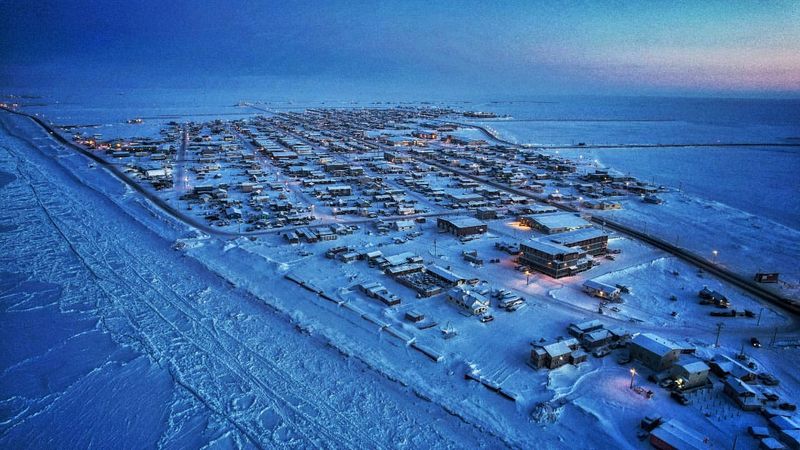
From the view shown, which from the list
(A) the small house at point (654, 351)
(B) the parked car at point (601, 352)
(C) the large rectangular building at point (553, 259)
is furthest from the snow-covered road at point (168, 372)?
(C) the large rectangular building at point (553, 259)

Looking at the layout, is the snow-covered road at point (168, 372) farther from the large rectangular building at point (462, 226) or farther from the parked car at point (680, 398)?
the large rectangular building at point (462, 226)

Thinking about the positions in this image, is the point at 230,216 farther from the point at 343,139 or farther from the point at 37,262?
the point at 343,139

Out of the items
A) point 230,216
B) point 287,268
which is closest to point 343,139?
point 230,216

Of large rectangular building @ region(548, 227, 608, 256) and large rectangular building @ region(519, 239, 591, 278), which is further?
large rectangular building @ region(548, 227, 608, 256)

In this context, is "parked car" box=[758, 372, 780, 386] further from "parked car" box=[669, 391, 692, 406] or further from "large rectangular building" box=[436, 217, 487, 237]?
"large rectangular building" box=[436, 217, 487, 237]

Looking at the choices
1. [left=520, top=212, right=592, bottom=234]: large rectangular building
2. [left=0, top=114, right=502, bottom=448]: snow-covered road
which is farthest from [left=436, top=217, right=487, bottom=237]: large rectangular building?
[left=0, top=114, right=502, bottom=448]: snow-covered road

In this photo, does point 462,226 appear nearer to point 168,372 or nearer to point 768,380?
point 768,380
